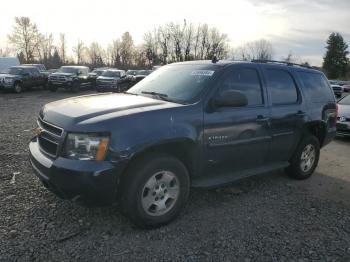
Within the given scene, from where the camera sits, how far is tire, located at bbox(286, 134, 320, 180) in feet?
19.6

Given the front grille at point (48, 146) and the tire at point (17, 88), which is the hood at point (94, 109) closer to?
the front grille at point (48, 146)

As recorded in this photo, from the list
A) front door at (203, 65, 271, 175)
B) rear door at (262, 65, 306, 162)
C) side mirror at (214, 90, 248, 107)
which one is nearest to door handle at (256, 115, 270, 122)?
front door at (203, 65, 271, 175)

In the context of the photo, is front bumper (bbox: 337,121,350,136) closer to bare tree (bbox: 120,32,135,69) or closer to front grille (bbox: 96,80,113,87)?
front grille (bbox: 96,80,113,87)

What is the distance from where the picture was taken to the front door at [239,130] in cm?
443

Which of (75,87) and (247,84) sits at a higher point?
(247,84)

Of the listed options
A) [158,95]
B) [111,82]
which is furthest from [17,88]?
[158,95]

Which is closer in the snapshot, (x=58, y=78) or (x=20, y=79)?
(x=20, y=79)

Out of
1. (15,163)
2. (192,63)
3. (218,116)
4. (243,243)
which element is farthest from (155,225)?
(15,163)

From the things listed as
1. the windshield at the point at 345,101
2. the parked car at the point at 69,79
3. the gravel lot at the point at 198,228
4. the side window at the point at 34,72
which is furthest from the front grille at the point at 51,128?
the side window at the point at 34,72

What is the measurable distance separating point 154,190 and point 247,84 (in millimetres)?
2008

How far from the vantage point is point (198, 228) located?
4.17 m

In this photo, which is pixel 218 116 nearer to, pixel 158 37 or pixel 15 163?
pixel 15 163

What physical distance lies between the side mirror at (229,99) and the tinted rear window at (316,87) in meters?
1.99

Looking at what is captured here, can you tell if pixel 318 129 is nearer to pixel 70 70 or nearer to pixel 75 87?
pixel 75 87
